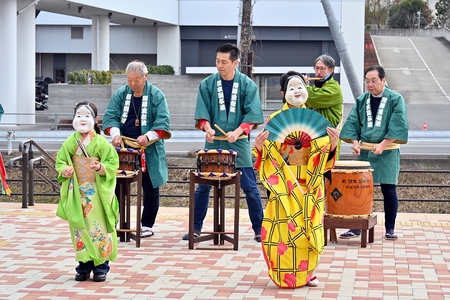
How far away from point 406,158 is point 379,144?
832 cm

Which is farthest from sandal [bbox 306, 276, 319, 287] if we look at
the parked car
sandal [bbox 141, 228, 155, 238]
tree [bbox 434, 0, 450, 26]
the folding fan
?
tree [bbox 434, 0, 450, 26]

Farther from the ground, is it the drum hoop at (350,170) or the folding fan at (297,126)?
the folding fan at (297,126)

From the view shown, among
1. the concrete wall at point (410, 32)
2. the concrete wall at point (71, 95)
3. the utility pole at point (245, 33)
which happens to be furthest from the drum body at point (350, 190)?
the concrete wall at point (410, 32)

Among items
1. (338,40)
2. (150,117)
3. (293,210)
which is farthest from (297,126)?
(338,40)

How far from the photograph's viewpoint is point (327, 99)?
8523 mm

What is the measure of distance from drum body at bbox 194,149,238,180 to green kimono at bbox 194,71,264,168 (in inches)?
17.0

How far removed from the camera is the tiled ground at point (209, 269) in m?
6.29

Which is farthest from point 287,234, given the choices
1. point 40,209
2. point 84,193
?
point 40,209

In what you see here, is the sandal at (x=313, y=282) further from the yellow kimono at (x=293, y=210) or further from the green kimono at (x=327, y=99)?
the green kimono at (x=327, y=99)

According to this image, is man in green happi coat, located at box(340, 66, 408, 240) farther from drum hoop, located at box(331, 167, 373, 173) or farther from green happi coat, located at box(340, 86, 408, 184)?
drum hoop, located at box(331, 167, 373, 173)

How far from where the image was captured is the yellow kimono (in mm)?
6359

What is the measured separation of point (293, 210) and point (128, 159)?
7.87 feet

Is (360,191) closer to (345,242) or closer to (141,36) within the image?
(345,242)

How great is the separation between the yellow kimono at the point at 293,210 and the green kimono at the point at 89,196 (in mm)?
1249
